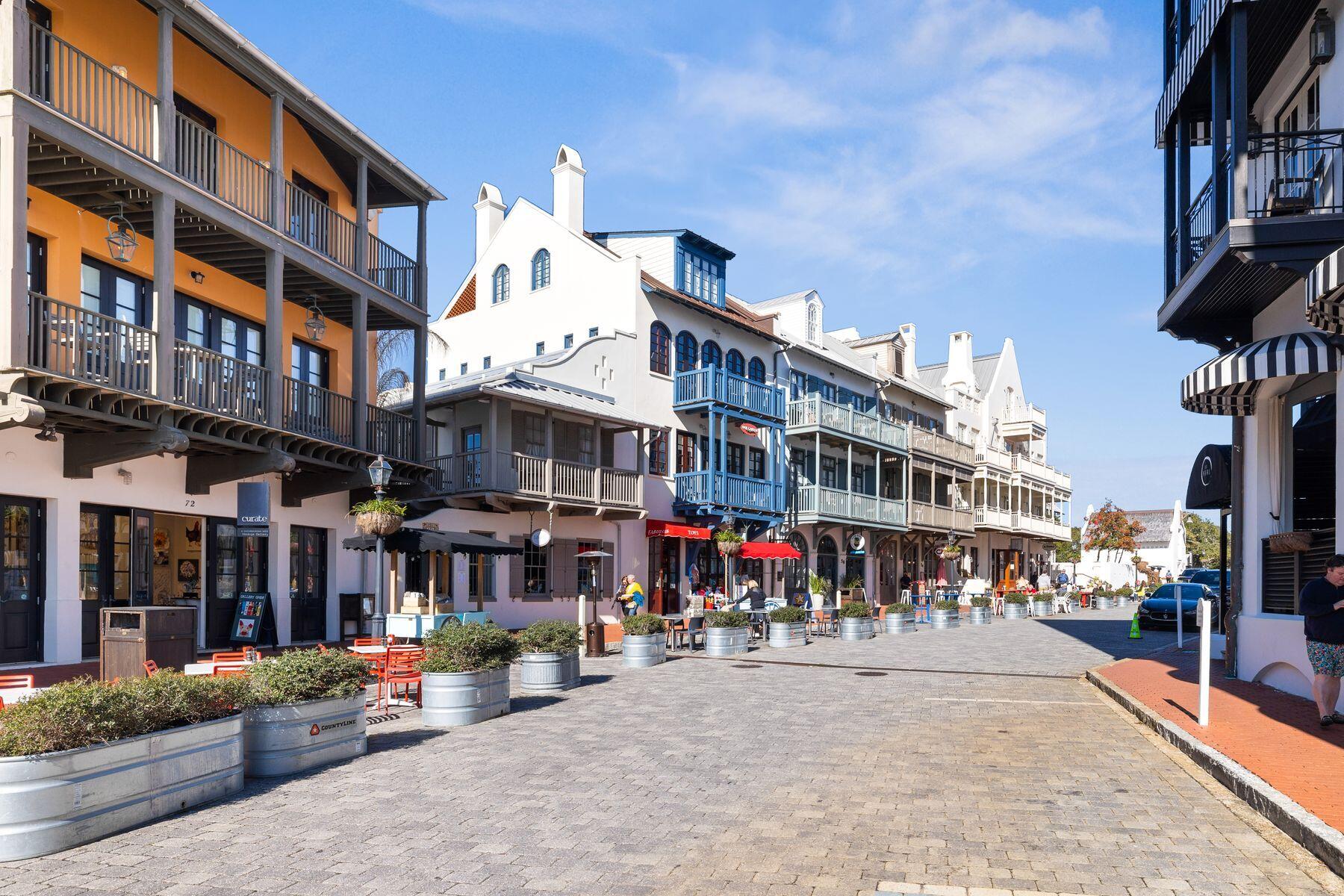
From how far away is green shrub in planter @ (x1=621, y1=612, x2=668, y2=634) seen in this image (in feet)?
55.8

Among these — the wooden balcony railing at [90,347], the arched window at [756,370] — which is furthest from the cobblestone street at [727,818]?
the arched window at [756,370]

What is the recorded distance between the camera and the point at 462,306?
36094 millimetres

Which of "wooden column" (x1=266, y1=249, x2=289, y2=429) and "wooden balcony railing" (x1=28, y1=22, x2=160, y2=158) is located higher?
"wooden balcony railing" (x1=28, y1=22, x2=160, y2=158)

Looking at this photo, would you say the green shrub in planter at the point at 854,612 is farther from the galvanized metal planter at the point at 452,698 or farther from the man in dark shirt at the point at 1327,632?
the man in dark shirt at the point at 1327,632

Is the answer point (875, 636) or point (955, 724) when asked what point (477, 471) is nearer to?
point (875, 636)

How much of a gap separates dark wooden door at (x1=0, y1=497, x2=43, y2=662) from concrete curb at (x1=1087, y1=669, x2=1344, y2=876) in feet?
45.9

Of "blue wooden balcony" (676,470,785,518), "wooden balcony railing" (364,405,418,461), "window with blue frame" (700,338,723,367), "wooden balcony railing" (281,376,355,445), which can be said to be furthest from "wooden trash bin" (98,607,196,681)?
"window with blue frame" (700,338,723,367)

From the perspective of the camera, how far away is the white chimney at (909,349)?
4781 centimetres

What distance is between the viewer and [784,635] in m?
21.5

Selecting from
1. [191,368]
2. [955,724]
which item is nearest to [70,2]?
[191,368]

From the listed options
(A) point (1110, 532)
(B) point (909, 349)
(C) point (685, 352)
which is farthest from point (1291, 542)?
(A) point (1110, 532)

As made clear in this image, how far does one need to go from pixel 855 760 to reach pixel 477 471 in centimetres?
1606

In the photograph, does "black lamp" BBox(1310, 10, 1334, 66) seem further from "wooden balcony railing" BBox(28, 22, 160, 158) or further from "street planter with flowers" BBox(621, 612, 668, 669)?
"wooden balcony railing" BBox(28, 22, 160, 158)

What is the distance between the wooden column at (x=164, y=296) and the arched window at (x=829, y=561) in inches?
1038
